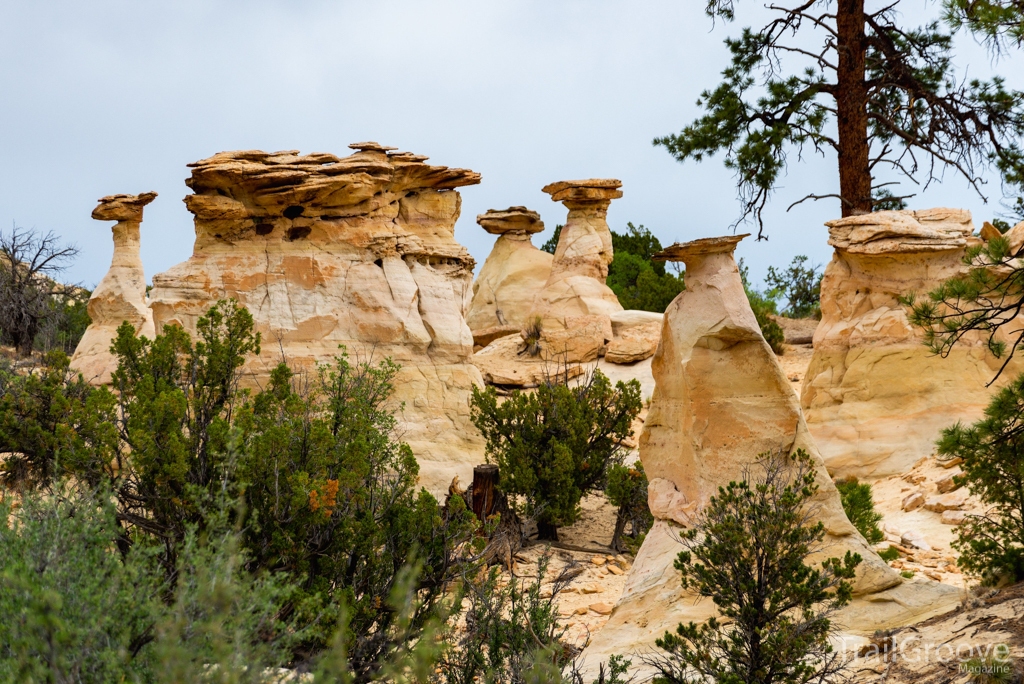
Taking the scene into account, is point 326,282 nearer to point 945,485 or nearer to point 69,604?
point 945,485

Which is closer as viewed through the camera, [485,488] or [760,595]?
[760,595]

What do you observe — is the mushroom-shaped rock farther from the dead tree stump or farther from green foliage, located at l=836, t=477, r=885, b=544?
green foliage, located at l=836, t=477, r=885, b=544

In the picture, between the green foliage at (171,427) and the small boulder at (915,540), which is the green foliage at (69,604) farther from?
the small boulder at (915,540)

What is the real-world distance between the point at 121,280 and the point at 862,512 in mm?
13926

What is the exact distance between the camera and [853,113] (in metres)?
14.5

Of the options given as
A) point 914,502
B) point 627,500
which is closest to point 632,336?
point 627,500

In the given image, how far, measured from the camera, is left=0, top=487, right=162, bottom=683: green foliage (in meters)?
3.10

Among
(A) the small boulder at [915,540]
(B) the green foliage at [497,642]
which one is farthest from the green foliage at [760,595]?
(A) the small boulder at [915,540]

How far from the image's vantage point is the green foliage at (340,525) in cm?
524

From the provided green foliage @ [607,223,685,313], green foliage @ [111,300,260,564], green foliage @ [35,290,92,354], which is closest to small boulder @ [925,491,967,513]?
green foliage @ [111,300,260,564]

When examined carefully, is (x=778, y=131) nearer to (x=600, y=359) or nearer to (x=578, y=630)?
(x=600, y=359)

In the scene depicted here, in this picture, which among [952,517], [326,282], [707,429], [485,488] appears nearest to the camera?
[707,429]

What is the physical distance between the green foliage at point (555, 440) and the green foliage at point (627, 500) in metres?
0.45

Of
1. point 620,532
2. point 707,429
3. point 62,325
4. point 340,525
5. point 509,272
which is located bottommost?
point 620,532
